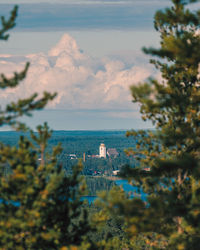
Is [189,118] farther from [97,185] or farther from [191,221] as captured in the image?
[97,185]

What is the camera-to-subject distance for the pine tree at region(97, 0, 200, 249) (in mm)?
12836

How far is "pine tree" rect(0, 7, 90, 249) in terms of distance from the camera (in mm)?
11602

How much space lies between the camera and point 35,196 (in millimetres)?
11891

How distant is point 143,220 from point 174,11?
7277 mm

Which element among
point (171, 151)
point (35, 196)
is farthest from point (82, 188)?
point (171, 151)

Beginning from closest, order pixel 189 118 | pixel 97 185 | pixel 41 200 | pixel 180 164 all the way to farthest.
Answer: pixel 41 200, pixel 180 164, pixel 189 118, pixel 97 185

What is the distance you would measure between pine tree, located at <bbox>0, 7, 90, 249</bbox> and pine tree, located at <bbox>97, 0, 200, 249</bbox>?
1215mm

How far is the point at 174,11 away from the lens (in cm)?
1595

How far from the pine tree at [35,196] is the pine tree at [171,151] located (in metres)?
1.21

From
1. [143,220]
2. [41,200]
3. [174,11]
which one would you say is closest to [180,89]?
[174,11]

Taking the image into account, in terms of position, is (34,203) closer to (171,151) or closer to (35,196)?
(35,196)

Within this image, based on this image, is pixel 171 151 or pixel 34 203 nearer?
pixel 34 203

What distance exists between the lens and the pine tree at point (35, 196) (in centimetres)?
1160

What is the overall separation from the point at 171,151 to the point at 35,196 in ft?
21.0
